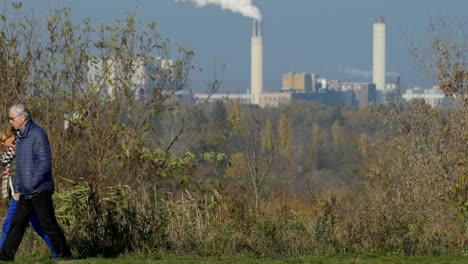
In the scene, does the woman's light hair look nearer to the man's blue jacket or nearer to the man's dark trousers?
the man's blue jacket

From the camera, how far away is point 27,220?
897 centimetres

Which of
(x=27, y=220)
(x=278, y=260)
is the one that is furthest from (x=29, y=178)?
(x=278, y=260)

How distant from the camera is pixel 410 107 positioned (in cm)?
1602

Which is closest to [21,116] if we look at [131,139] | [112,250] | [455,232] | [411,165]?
[112,250]

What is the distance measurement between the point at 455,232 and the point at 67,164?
6.24 meters

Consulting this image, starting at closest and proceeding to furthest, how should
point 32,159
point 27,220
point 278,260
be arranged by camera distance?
1. point 32,159
2. point 27,220
3. point 278,260

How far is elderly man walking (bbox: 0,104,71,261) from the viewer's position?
859cm

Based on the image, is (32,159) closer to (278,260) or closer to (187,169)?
(278,260)

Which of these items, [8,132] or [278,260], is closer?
[8,132]

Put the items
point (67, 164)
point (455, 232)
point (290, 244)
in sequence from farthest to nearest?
point (67, 164) < point (455, 232) < point (290, 244)

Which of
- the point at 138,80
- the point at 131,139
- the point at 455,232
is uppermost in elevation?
the point at 138,80

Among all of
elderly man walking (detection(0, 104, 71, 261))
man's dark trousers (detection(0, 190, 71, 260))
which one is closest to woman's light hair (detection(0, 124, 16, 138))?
elderly man walking (detection(0, 104, 71, 261))

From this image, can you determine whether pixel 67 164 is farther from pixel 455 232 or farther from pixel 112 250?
pixel 455 232

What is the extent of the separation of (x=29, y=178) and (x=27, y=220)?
1.91ft
